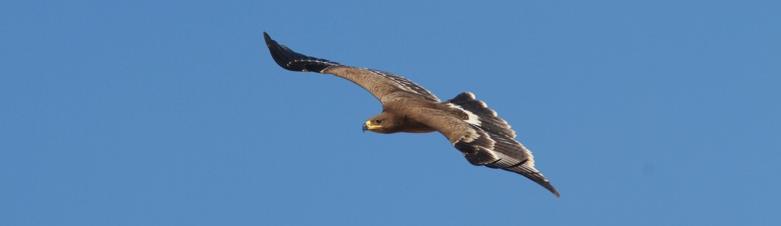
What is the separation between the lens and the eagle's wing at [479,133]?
71.6 ft

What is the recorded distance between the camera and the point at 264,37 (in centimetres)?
3084

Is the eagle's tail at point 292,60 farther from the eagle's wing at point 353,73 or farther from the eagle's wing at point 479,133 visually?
the eagle's wing at point 479,133

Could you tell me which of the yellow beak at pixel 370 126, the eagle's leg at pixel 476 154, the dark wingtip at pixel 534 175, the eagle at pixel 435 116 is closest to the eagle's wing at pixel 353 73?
the eagle at pixel 435 116

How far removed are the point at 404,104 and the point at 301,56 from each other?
15.6ft

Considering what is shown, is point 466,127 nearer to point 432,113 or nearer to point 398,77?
point 432,113

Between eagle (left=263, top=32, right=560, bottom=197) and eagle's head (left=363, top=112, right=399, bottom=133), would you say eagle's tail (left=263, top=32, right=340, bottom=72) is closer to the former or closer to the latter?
eagle (left=263, top=32, right=560, bottom=197)

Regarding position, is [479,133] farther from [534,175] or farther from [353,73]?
[353,73]

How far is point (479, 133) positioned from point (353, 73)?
5.81m

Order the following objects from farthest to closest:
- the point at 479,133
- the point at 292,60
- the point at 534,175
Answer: the point at 292,60 < the point at 479,133 < the point at 534,175

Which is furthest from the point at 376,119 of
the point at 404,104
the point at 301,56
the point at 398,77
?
the point at 301,56

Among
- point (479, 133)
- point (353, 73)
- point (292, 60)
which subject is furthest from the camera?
point (292, 60)

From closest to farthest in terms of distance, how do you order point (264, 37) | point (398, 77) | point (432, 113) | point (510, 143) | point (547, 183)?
point (547, 183) < point (510, 143) < point (432, 113) < point (398, 77) < point (264, 37)

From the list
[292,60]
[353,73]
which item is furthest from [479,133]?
[292,60]

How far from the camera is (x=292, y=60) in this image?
30.2 meters
